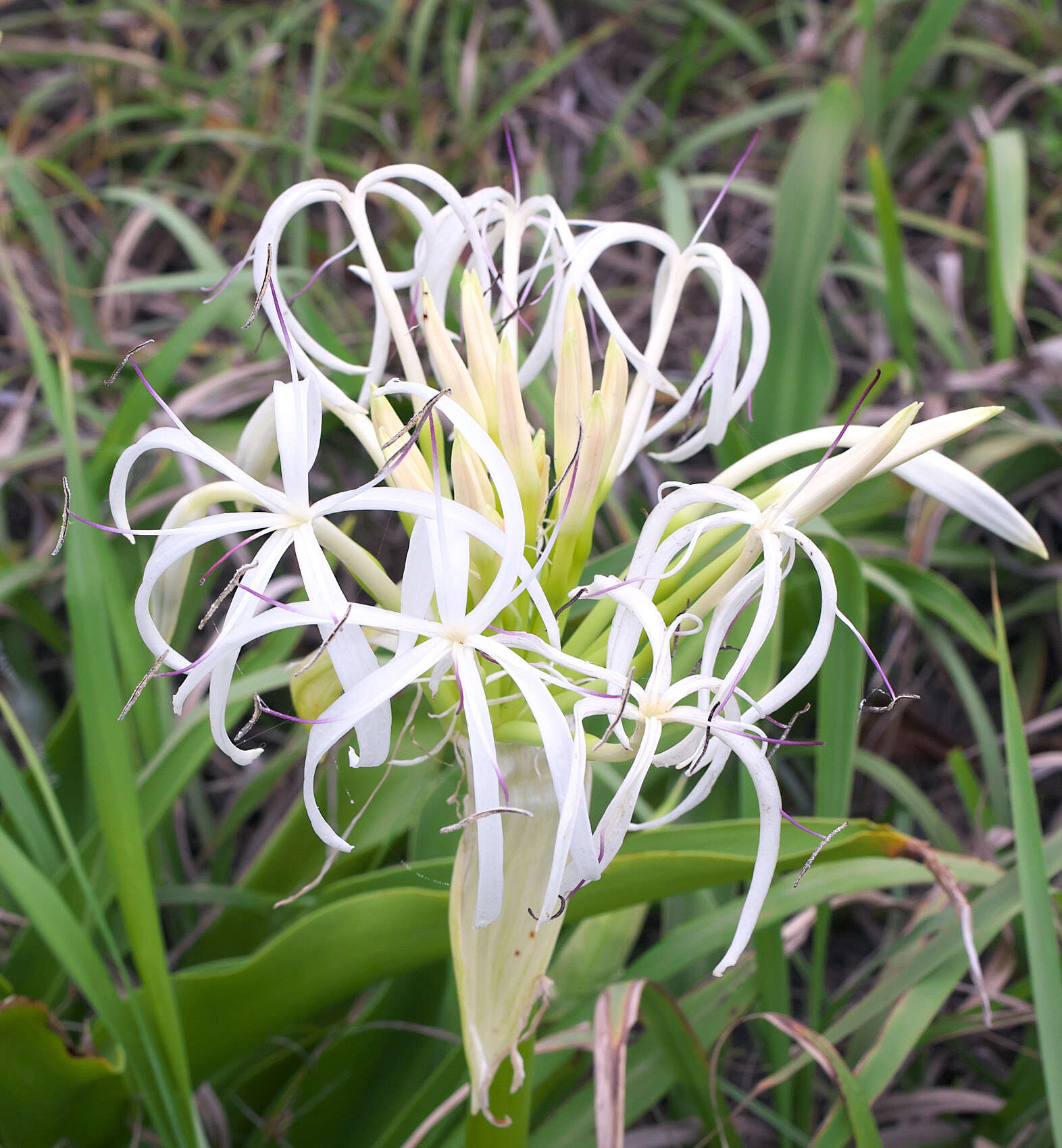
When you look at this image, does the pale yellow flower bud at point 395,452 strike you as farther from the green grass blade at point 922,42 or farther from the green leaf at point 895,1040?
the green grass blade at point 922,42

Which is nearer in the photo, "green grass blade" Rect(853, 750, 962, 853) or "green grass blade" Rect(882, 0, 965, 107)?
"green grass blade" Rect(853, 750, 962, 853)

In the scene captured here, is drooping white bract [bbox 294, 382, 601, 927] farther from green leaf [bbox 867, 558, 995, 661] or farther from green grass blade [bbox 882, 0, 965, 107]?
green grass blade [bbox 882, 0, 965, 107]

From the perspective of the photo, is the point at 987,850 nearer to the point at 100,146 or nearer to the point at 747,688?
the point at 747,688

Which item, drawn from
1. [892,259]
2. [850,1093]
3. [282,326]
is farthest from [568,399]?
[892,259]

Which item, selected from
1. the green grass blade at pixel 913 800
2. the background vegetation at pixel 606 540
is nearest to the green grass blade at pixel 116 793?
the background vegetation at pixel 606 540

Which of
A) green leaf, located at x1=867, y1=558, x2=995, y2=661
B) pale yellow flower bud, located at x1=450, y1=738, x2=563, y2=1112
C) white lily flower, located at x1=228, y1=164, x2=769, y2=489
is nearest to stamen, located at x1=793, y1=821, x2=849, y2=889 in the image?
pale yellow flower bud, located at x1=450, y1=738, x2=563, y2=1112

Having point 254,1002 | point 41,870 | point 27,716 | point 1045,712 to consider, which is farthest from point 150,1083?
point 1045,712
